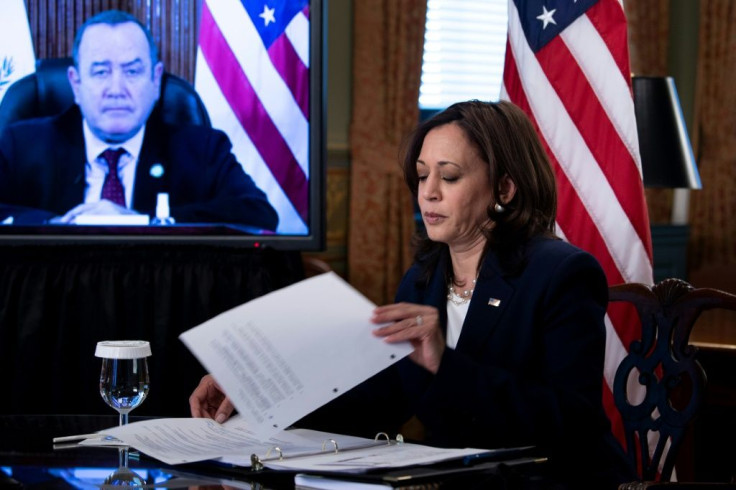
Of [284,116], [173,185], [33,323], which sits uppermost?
[284,116]

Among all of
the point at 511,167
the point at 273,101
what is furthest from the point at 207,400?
the point at 273,101

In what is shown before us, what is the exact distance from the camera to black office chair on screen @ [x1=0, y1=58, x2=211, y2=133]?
3553mm

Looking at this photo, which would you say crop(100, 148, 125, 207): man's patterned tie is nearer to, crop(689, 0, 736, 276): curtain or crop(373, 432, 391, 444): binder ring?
crop(373, 432, 391, 444): binder ring

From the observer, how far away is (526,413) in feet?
5.51

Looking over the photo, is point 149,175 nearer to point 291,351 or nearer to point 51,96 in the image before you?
point 51,96

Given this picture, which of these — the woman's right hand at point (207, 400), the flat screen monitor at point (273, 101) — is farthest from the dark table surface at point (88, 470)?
the flat screen monitor at point (273, 101)

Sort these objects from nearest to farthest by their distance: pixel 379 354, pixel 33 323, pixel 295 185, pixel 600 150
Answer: pixel 379 354 → pixel 600 150 → pixel 33 323 → pixel 295 185

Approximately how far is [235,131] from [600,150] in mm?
1311

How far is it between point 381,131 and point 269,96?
1234 mm

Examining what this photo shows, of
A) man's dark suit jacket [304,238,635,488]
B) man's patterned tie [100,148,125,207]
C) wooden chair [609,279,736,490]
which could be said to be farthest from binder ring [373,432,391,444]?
man's patterned tie [100,148,125,207]

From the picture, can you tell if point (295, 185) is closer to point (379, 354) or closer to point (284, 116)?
point (284, 116)

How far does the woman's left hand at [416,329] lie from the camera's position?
4.75ft

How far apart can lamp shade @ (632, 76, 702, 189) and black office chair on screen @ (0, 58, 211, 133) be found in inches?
70.8

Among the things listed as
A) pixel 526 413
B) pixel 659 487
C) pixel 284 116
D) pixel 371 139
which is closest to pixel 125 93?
pixel 284 116
